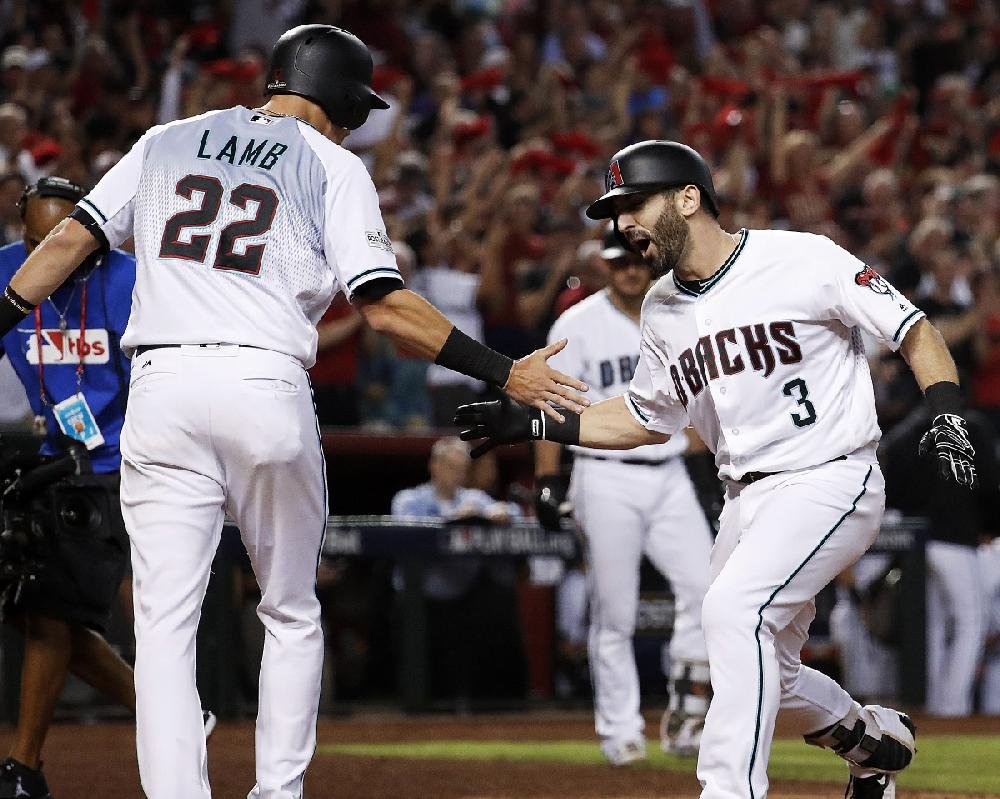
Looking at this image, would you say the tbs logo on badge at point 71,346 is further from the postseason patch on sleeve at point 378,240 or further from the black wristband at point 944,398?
the black wristband at point 944,398

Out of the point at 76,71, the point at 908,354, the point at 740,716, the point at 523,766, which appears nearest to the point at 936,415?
the point at 908,354

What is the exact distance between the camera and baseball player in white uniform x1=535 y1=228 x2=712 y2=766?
7.56 meters

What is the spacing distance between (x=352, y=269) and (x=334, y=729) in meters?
5.86

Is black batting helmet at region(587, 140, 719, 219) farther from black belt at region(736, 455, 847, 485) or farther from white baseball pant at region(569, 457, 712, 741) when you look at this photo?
white baseball pant at region(569, 457, 712, 741)

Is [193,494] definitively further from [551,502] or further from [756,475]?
[551,502]

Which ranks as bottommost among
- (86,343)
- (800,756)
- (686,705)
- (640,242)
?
(800,756)

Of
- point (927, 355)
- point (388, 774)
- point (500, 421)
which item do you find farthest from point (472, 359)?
point (388, 774)

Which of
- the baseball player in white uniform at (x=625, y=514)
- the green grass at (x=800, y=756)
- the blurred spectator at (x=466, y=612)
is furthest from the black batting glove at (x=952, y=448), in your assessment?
the blurred spectator at (x=466, y=612)

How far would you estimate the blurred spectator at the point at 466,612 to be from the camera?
1026 cm

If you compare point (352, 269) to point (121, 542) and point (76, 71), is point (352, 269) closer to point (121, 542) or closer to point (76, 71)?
point (121, 542)

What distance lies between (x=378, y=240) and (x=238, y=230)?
0.38m

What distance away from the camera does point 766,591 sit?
4297 mm

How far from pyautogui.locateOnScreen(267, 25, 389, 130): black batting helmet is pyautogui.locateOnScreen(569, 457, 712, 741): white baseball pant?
10.9ft

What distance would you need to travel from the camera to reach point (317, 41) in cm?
462
